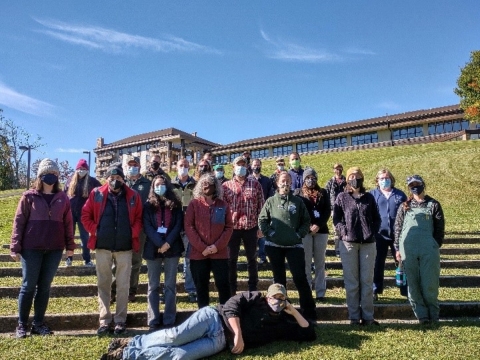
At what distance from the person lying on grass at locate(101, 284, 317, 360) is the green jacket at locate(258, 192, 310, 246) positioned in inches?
36.8

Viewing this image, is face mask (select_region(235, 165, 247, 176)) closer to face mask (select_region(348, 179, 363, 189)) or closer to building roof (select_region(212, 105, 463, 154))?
face mask (select_region(348, 179, 363, 189))

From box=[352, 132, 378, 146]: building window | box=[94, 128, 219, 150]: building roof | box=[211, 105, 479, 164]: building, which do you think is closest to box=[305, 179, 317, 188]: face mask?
box=[211, 105, 479, 164]: building

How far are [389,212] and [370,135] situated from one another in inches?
1814

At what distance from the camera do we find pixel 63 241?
5355mm

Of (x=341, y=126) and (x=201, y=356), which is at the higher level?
(x=341, y=126)

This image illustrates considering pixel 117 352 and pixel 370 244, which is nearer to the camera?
pixel 117 352

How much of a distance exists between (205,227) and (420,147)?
105 feet

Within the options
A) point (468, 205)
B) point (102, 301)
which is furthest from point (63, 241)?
point (468, 205)

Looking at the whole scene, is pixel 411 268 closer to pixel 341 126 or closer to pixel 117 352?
pixel 117 352

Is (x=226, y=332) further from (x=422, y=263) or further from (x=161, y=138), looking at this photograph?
(x=161, y=138)

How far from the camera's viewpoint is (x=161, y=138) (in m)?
63.9

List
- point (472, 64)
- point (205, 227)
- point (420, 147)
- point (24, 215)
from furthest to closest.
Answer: point (472, 64)
point (420, 147)
point (205, 227)
point (24, 215)

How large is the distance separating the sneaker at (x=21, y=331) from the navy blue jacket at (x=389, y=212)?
17.5 ft

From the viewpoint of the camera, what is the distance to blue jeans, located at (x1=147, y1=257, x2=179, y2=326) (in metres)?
5.35
